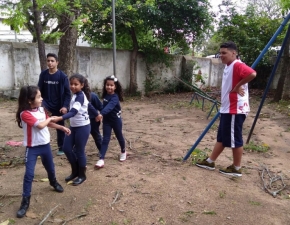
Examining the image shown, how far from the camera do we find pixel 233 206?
303cm

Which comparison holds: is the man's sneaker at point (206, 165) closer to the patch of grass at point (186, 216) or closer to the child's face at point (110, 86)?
the patch of grass at point (186, 216)

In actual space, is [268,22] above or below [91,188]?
above

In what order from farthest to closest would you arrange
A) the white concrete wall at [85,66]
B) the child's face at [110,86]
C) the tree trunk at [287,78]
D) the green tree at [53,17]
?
1. the tree trunk at [287,78]
2. the white concrete wall at [85,66]
3. the green tree at [53,17]
4. the child's face at [110,86]

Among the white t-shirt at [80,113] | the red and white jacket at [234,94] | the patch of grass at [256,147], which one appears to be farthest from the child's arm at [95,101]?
the patch of grass at [256,147]

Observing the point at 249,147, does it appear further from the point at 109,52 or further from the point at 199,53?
the point at 199,53

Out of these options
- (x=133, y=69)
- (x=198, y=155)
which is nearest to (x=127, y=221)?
(x=198, y=155)

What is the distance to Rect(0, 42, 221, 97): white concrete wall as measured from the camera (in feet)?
29.6

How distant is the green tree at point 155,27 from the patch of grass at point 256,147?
6486mm

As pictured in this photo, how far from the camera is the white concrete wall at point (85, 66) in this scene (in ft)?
29.6

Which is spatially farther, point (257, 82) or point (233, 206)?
point (257, 82)

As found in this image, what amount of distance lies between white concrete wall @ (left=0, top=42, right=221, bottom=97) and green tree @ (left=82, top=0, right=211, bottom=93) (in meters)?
0.47

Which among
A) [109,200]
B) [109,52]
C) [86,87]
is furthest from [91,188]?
[109,52]

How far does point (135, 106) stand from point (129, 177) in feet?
19.8

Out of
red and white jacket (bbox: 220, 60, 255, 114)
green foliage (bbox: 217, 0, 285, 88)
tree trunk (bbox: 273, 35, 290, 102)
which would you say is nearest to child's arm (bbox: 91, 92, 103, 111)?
red and white jacket (bbox: 220, 60, 255, 114)
